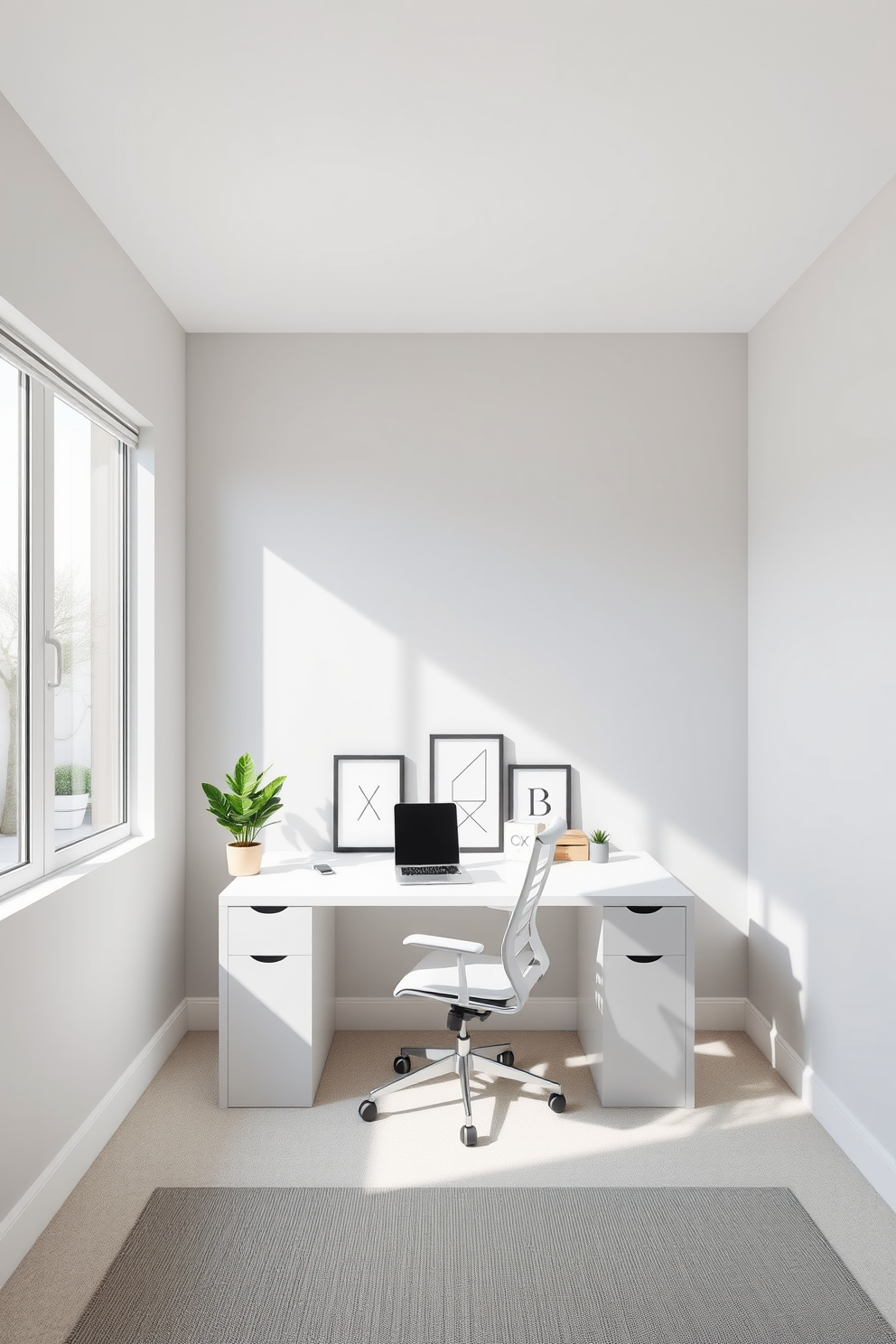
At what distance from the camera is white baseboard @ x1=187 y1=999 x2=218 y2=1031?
369cm

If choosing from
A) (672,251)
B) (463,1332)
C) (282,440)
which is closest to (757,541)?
(672,251)

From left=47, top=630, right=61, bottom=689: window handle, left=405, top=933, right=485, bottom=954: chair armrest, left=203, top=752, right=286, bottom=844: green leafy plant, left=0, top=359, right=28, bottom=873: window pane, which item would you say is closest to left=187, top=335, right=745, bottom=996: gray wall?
left=203, top=752, right=286, bottom=844: green leafy plant

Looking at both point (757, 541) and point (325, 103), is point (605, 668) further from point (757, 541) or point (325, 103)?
point (325, 103)

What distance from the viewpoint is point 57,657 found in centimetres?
261

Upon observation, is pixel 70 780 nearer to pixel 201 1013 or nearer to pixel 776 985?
pixel 201 1013

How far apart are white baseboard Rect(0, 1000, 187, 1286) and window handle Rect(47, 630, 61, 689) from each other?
1.31 meters

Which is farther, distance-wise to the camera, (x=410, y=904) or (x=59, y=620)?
(x=410, y=904)

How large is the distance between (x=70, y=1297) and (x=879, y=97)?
3.48 m

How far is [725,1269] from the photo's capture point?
2.18 m

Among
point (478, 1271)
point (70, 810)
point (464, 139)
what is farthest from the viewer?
point (70, 810)

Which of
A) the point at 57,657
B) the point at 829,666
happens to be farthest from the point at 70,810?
the point at 829,666

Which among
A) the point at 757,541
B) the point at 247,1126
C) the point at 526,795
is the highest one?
the point at 757,541

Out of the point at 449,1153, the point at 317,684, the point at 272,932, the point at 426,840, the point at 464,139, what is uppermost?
the point at 464,139

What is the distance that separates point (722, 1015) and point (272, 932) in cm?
195
